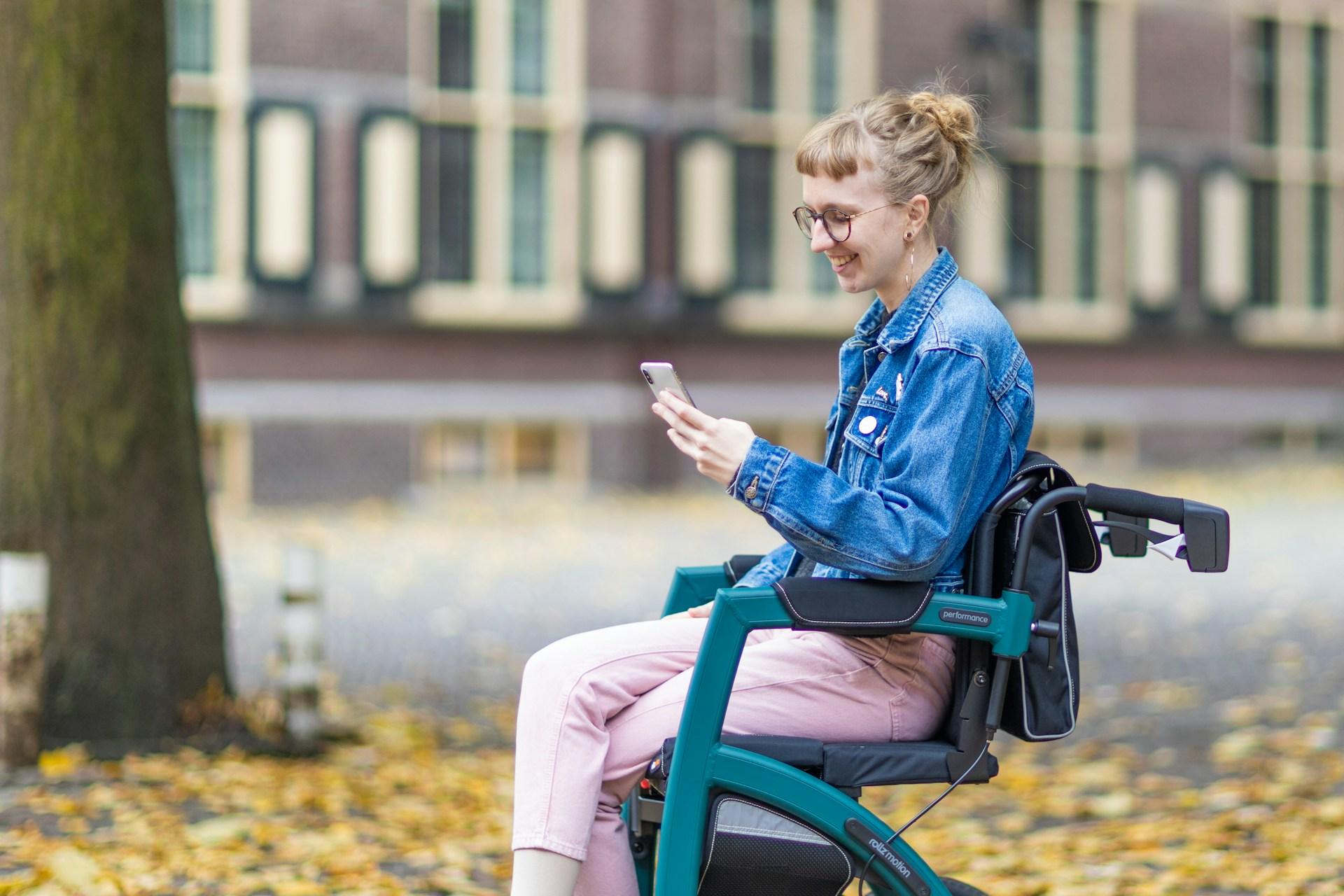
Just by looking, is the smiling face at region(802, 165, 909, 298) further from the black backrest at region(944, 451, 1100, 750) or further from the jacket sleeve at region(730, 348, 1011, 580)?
the black backrest at region(944, 451, 1100, 750)

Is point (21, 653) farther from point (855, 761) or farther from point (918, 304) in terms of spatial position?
point (918, 304)

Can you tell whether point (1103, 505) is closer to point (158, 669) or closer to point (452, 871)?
point (452, 871)

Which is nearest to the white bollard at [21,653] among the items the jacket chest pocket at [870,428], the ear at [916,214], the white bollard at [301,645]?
the white bollard at [301,645]

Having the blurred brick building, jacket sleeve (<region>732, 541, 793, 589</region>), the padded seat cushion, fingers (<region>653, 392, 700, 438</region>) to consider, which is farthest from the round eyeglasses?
the blurred brick building

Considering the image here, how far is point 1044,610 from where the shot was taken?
8.06 feet

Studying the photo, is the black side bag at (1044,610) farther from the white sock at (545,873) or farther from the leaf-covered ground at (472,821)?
the leaf-covered ground at (472,821)

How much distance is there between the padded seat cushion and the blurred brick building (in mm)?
13608

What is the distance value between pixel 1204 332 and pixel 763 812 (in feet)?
62.3

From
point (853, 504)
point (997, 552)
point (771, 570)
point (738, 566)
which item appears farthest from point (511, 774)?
point (853, 504)

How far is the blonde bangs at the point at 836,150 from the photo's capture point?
2512mm

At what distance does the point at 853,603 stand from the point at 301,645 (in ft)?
10.6

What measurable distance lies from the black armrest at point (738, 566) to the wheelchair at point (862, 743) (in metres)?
0.51

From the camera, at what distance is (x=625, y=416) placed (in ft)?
55.1

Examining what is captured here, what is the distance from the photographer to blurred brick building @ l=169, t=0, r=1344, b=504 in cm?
1552
